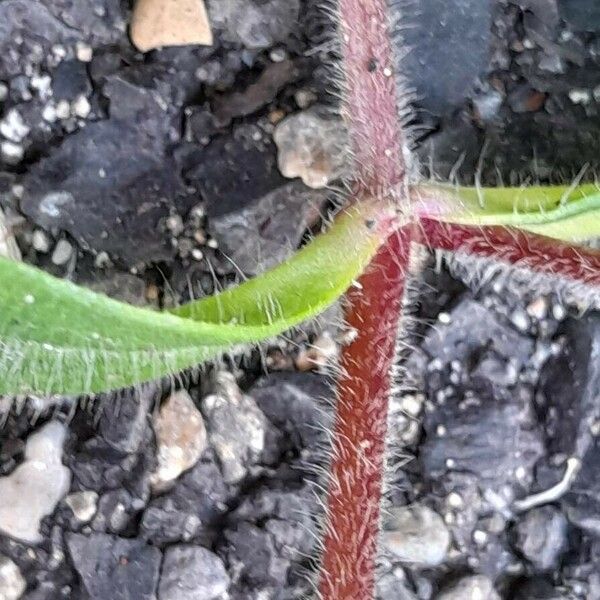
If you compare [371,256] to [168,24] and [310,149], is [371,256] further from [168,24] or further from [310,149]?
[168,24]

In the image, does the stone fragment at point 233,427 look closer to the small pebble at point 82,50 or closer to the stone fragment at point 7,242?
the stone fragment at point 7,242

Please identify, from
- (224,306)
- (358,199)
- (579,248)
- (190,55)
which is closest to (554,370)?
(579,248)

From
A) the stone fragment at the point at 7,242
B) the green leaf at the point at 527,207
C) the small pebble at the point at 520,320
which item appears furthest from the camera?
the small pebble at the point at 520,320

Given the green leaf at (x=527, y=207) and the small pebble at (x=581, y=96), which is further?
the small pebble at (x=581, y=96)

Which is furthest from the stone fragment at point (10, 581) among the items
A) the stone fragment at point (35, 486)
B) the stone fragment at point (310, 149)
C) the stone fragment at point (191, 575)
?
the stone fragment at point (310, 149)

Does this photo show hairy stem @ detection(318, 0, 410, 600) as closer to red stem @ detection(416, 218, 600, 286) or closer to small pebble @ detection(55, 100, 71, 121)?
red stem @ detection(416, 218, 600, 286)

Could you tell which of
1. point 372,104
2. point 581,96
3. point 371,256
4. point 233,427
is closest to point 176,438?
point 233,427

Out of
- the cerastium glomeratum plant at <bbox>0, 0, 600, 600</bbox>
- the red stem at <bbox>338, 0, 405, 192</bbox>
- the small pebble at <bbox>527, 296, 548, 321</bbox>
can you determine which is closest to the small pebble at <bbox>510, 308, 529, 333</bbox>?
the small pebble at <bbox>527, 296, 548, 321</bbox>
